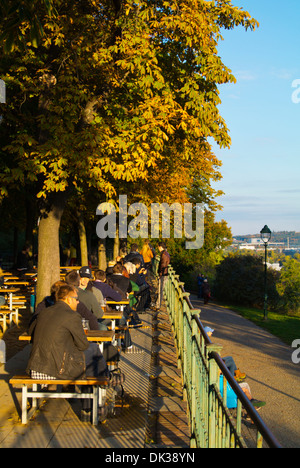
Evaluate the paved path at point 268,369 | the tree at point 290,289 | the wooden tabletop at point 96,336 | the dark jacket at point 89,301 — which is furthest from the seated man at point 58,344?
the tree at point 290,289

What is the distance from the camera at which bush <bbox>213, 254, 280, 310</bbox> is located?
108 feet

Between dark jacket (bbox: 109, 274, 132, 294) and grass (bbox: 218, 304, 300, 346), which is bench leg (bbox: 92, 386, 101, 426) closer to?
dark jacket (bbox: 109, 274, 132, 294)

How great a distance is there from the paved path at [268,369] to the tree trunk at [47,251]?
15.9ft

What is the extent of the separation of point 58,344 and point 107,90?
8035 mm

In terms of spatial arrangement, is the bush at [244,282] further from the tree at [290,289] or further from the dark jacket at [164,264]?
the dark jacket at [164,264]

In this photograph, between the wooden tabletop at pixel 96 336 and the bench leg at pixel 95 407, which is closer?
the bench leg at pixel 95 407

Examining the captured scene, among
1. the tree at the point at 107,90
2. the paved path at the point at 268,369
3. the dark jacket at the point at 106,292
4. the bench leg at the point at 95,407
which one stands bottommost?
the paved path at the point at 268,369

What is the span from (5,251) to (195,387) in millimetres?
53796

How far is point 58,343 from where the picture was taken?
19.4ft

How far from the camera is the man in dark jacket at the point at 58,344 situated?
5902mm

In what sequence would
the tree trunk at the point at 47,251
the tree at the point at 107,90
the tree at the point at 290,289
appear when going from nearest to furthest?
the tree at the point at 107,90 < the tree trunk at the point at 47,251 < the tree at the point at 290,289

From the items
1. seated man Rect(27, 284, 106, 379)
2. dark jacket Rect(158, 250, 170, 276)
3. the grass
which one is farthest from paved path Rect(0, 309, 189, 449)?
the grass

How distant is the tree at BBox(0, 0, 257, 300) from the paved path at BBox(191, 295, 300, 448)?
17.0ft

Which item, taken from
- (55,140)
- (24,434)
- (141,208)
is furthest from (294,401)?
(141,208)
